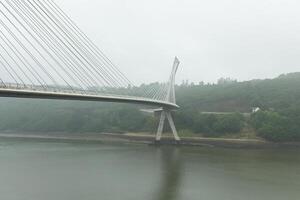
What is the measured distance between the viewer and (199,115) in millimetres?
34344

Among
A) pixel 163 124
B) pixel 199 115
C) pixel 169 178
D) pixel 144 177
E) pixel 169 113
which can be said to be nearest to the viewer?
pixel 144 177

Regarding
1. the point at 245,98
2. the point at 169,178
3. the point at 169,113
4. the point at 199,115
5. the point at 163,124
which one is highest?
the point at 245,98

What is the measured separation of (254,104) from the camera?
38656 mm

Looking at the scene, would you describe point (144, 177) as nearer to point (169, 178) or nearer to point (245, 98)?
point (169, 178)

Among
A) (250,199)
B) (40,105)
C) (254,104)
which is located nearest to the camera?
(250,199)

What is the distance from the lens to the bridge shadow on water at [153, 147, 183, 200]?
12.8 metres

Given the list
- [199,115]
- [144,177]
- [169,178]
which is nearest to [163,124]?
[199,115]

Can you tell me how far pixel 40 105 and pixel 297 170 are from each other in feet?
119

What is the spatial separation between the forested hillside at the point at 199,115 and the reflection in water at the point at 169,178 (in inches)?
459

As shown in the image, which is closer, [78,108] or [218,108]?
[218,108]

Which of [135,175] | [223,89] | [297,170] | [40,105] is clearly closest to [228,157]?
[297,170]

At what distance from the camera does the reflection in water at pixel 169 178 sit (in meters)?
12.8

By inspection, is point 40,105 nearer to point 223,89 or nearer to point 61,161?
point 223,89

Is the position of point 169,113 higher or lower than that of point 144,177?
higher
